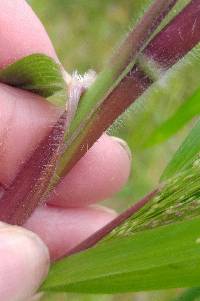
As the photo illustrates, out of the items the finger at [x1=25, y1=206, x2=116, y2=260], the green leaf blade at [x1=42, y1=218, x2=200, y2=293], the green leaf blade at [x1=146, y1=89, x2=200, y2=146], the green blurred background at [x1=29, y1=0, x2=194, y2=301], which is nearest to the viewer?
the green leaf blade at [x1=42, y1=218, x2=200, y2=293]

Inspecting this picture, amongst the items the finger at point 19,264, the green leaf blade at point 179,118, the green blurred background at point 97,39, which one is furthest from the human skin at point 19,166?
the green blurred background at point 97,39

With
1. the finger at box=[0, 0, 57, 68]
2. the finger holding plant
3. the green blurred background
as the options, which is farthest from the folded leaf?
the green blurred background

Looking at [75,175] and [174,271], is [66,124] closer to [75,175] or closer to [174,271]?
[174,271]

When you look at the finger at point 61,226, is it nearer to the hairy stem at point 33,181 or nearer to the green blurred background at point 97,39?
the hairy stem at point 33,181

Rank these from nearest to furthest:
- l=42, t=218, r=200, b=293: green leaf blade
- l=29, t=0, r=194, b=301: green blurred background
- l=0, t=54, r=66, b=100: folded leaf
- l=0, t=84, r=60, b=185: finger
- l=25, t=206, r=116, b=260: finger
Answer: l=42, t=218, r=200, b=293: green leaf blade → l=0, t=54, r=66, b=100: folded leaf → l=0, t=84, r=60, b=185: finger → l=25, t=206, r=116, b=260: finger → l=29, t=0, r=194, b=301: green blurred background

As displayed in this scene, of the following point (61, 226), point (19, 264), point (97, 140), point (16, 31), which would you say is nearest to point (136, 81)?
point (97, 140)

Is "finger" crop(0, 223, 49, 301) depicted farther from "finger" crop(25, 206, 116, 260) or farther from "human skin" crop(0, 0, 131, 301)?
"finger" crop(25, 206, 116, 260)

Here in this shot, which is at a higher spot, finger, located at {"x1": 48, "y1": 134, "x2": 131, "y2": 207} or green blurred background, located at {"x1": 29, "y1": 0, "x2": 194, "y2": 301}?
finger, located at {"x1": 48, "y1": 134, "x2": 131, "y2": 207}

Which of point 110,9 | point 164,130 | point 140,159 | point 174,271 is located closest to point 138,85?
point 174,271

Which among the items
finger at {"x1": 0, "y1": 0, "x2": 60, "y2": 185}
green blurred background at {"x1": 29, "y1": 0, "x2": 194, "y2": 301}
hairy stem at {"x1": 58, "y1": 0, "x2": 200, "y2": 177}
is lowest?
→ green blurred background at {"x1": 29, "y1": 0, "x2": 194, "y2": 301}
